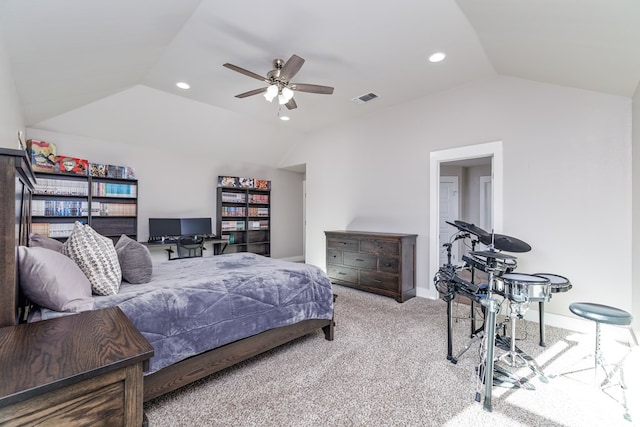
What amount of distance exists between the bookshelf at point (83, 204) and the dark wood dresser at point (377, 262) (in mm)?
3344

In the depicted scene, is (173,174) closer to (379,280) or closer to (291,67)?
(291,67)

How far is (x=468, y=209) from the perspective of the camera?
20.0 ft

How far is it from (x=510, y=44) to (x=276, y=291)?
302cm

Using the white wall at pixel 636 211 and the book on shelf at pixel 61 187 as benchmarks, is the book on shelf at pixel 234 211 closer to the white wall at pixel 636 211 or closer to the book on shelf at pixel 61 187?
the book on shelf at pixel 61 187

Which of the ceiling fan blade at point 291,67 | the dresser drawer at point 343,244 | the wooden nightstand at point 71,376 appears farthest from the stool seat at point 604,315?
the ceiling fan blade at point 291,67

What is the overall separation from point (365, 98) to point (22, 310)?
161 inches

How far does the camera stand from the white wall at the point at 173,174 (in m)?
4.36

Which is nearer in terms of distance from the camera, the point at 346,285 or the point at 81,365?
the point at 81,365

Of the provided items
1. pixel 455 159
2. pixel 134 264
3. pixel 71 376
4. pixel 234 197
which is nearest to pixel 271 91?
pixel 134 264

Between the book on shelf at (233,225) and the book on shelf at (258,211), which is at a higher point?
the book on shelf at (258,211)

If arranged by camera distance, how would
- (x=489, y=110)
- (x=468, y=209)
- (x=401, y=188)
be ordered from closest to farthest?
1. (x=489, y=110)
2. (x=401, y=188)
3. (x=468, y=209)

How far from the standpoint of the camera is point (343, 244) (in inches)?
177

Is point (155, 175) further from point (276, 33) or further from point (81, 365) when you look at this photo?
point (81, 365)

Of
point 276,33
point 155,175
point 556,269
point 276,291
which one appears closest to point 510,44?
point 276,33
